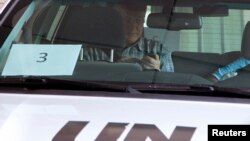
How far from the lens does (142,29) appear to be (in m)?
2.97

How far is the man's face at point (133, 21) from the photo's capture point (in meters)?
2.97

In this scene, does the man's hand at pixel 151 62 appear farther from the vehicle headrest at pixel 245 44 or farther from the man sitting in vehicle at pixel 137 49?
the vehicle headrest at pixel 245 44

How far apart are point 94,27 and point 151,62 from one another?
0.44 m

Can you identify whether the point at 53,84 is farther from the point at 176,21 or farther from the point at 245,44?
the point at 245,44

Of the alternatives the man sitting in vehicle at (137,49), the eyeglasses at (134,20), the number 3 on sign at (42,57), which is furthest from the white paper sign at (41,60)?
the eyeglasses at (134,20)

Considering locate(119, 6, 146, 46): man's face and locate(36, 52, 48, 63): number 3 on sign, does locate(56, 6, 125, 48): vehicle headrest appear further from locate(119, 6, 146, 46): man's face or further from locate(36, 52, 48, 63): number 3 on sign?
locate(36, 52, 48, 63): number 3 on sign

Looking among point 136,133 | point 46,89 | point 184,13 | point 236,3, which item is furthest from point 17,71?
point 236,3

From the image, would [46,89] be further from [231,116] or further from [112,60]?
[231,116]

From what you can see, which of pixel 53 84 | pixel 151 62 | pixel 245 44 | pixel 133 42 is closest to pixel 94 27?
pixel 133 42

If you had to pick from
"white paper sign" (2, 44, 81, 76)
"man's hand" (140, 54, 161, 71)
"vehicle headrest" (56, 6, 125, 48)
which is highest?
"vehicle headrest" (56, 6, 125, 48)

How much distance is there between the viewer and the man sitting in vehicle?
2674 millimetres

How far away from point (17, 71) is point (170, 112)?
2.69ft

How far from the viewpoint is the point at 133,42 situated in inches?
114

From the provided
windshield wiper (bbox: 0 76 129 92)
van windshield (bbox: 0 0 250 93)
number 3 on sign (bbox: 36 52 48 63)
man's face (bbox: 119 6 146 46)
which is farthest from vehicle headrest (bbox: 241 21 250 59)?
number 3 on sign (bbox: 36 52 48 63)
